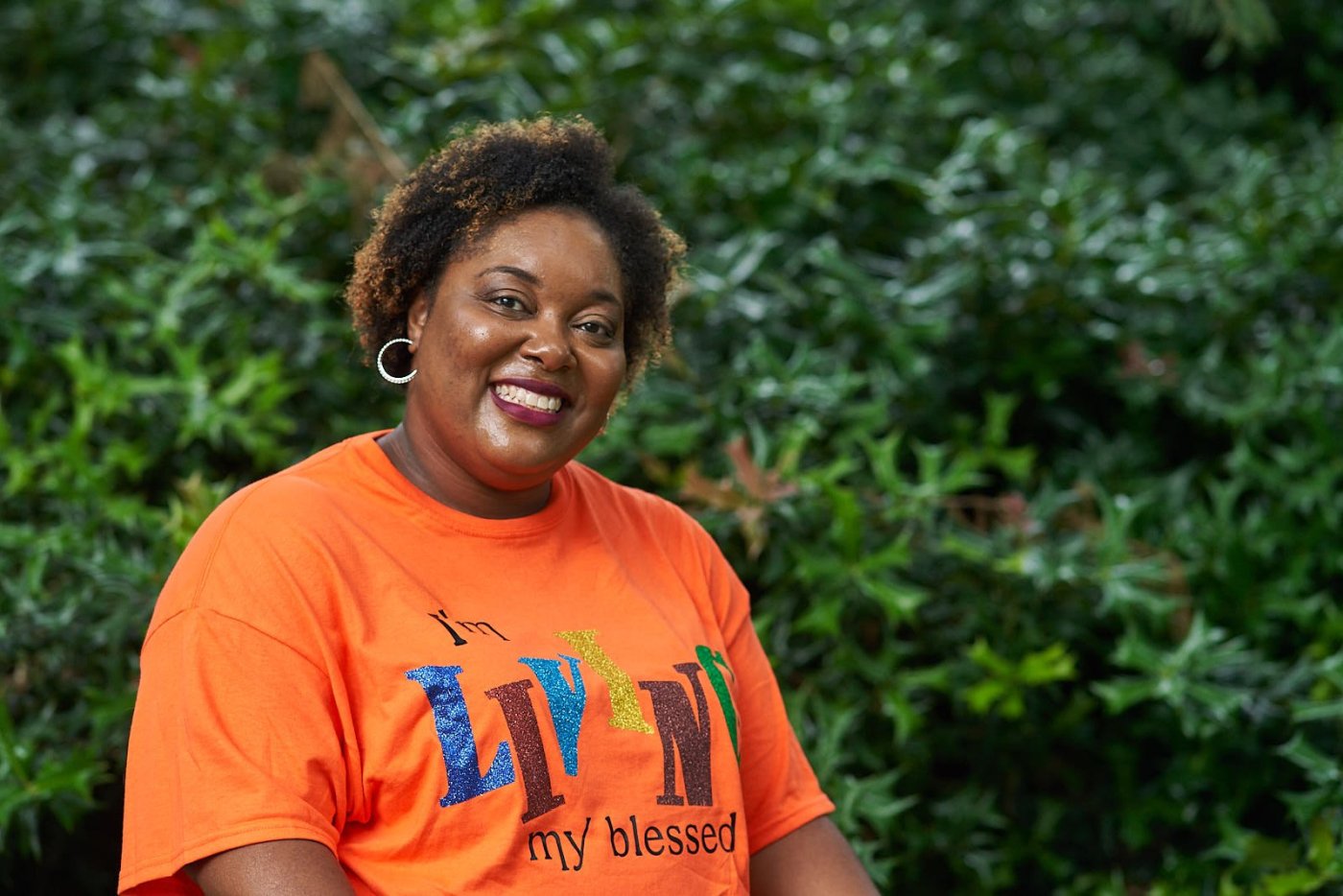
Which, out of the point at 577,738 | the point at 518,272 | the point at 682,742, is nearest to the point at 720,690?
the point at 682,742

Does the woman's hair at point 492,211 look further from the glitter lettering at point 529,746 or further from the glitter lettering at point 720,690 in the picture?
Result: the glitter lettering at point 529,746

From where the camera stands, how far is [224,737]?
182 cm

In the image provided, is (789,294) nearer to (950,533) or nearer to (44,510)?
(950,533)

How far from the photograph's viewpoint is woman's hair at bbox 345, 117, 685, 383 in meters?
2.22

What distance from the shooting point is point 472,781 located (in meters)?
1.94

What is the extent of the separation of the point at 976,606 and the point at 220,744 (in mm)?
1977

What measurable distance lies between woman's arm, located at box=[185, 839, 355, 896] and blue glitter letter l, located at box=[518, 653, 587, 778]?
1.18ft

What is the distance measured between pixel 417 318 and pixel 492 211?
21cm

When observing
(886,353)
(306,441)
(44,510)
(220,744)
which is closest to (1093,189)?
(886,353)

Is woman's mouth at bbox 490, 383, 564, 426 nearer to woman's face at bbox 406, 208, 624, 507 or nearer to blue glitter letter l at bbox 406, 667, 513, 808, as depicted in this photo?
woman's face at bbox 406, 208, 624, 507

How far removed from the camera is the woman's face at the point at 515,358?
2.16 m

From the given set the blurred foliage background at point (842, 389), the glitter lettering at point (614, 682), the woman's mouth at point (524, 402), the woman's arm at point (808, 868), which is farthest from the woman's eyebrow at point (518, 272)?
the blurred foliage background at point (842, 389)

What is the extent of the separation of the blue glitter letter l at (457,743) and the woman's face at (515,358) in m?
0.34

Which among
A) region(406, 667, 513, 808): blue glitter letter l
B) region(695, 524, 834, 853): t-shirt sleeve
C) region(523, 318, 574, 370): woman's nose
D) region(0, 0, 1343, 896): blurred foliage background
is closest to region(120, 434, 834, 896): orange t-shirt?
region(406, 667, 513, 808): blue glitter letter l
